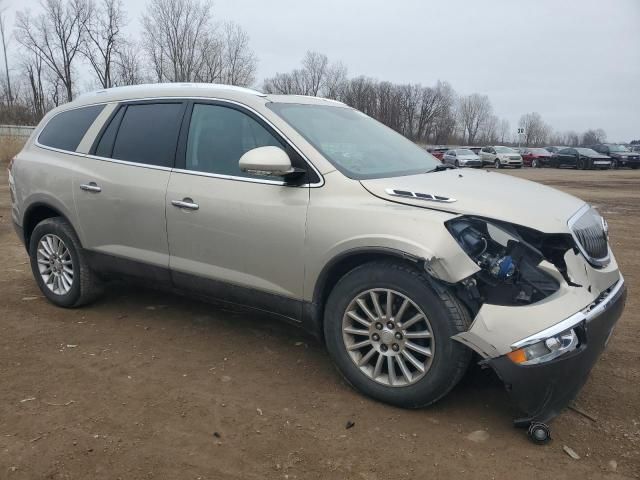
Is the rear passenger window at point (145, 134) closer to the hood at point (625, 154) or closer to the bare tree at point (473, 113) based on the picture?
the hood at point (625, 154)

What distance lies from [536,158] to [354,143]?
39445 millimetres

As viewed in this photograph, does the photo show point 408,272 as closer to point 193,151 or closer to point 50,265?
point 193,151

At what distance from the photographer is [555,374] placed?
2576 mm

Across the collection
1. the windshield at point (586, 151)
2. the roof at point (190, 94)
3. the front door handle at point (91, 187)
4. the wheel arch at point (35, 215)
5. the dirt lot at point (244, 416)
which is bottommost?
the dirt lot at point (244, 416)

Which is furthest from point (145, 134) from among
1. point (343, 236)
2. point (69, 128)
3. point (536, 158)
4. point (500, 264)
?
point (536, 158)

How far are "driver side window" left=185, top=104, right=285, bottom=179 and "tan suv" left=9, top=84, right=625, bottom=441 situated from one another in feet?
0.03

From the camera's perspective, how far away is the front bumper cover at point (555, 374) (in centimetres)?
257

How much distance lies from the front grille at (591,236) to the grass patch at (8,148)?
28.6m

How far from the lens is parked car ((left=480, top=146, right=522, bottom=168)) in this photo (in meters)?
37.0

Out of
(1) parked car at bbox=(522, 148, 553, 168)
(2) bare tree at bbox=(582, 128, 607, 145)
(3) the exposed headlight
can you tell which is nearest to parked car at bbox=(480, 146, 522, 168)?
(1) parked car at bbox=(522, 148, 553, 168)

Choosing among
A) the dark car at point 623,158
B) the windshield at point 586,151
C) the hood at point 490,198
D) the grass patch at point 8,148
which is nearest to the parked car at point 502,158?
the windshield at point 586,151

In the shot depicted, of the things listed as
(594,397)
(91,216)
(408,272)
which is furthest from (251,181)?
(594,397)

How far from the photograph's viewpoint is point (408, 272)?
2.86 m

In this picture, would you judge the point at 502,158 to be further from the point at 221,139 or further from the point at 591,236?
the point at 221,139
